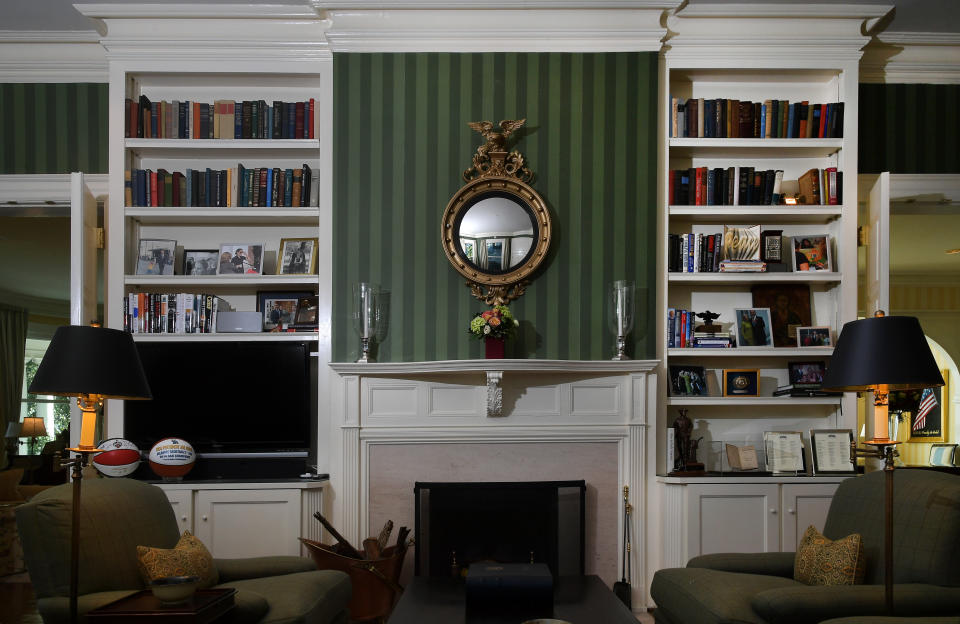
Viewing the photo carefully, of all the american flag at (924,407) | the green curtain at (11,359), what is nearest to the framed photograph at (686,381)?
the american flag at (924,407)

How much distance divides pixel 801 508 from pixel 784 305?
3.86ft

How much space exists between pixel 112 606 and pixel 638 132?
3.62 metres

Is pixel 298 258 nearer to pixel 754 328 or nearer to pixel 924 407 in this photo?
pixel 754 328

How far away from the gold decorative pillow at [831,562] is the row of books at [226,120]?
3.42m

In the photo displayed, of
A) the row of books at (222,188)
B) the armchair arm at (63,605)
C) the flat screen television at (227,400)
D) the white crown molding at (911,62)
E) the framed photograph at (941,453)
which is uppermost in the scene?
the white crown molding at (911,62)

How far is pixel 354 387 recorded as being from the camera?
4.68 m

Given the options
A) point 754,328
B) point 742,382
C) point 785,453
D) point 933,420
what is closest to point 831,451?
point 785,453

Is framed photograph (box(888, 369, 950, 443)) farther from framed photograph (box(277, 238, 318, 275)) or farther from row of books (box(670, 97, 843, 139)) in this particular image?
framed photograph (box(277, 238, 318, 275))

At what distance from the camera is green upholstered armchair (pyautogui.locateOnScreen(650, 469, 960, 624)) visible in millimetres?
2939

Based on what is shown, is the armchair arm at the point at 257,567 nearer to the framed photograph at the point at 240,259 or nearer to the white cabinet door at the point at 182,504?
the white cabinet door at the point at 182,504

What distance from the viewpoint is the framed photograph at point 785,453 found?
4.71 meters

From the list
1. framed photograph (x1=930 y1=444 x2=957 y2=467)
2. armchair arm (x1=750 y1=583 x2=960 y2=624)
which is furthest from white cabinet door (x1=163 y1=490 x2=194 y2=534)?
framed photograph (x1=930 y1=444 x2=957 y2=467)

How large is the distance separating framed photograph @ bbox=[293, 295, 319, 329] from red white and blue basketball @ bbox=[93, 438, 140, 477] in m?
1.11

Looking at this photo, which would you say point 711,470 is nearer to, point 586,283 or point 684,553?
point 684,553
